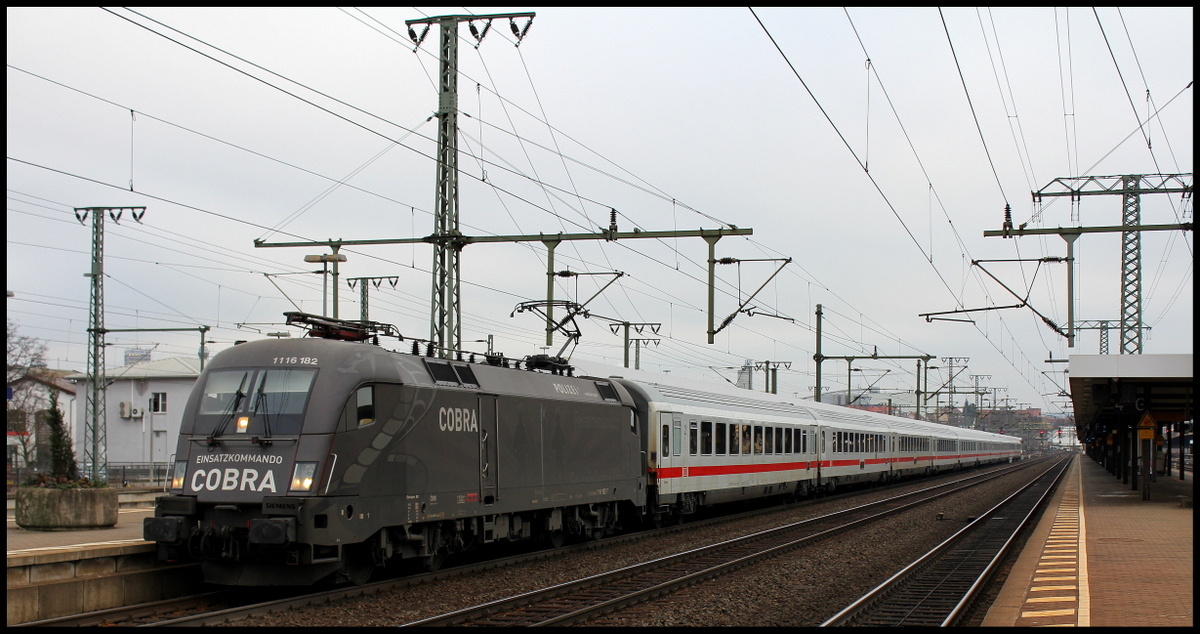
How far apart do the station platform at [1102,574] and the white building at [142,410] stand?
52.5 metres

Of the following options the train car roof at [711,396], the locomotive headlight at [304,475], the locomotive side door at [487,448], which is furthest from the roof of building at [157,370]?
the locomotive headlight at [304,475]

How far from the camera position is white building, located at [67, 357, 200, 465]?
62469 mm

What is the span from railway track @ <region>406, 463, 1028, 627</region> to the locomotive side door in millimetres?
2165

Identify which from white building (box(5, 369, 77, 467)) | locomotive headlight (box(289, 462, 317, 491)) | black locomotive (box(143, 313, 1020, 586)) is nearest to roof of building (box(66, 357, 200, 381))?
white building (box(5, 369, 77, 467))

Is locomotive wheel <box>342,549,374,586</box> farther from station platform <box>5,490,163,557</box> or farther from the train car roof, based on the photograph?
the train car roof

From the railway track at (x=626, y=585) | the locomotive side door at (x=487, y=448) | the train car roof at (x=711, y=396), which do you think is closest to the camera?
the railway track at (x=626, y=585)

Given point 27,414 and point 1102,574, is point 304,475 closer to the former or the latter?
point 1102,574

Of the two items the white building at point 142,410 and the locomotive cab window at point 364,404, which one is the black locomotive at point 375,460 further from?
the white building at point 142,410

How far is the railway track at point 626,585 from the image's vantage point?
1152 centimetres

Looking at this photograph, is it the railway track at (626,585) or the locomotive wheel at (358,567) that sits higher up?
the locomotive wheel at (358,567)

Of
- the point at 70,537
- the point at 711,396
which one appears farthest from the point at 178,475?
the point at 711,396

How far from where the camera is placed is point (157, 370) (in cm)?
6794

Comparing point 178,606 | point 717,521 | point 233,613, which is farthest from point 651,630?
point 717,521

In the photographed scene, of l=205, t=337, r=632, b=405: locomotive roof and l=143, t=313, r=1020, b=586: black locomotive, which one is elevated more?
l=205, t=337, r=632, b=405: locomotive roof
